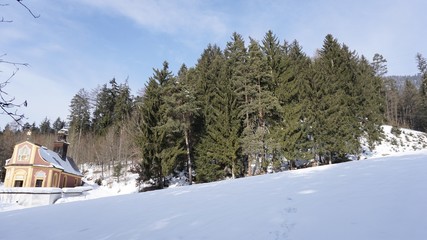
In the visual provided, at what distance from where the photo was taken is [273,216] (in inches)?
221

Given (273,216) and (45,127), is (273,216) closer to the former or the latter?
(273,216)

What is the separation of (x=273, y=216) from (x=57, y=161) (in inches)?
1367

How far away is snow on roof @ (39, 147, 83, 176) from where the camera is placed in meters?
31.4

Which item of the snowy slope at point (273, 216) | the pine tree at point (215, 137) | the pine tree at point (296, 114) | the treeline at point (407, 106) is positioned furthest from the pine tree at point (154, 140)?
the treeline at point (407, 106)

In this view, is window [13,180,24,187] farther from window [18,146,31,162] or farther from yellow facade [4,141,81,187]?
window [18,146,31,162]

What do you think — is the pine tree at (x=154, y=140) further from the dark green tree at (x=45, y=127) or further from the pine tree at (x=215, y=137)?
the dark green tree at (x=45, y=127)

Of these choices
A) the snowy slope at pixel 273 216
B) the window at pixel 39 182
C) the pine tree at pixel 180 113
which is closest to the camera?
the snowy slope at pixel 273 216

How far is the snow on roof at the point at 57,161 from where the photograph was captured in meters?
31.4

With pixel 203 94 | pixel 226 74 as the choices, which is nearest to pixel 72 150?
pixel 203 94

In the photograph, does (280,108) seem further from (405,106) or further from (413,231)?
(405,106)

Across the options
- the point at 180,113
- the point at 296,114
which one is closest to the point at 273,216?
the point at 296,114

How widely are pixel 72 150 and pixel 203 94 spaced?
32.8 m

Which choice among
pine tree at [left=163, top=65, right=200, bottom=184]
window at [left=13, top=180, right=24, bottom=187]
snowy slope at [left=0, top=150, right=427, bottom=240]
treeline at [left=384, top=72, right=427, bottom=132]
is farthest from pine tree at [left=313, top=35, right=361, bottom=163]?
window at [left=13, top=180, right=24, bottom=187]

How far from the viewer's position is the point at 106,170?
1667 inches
